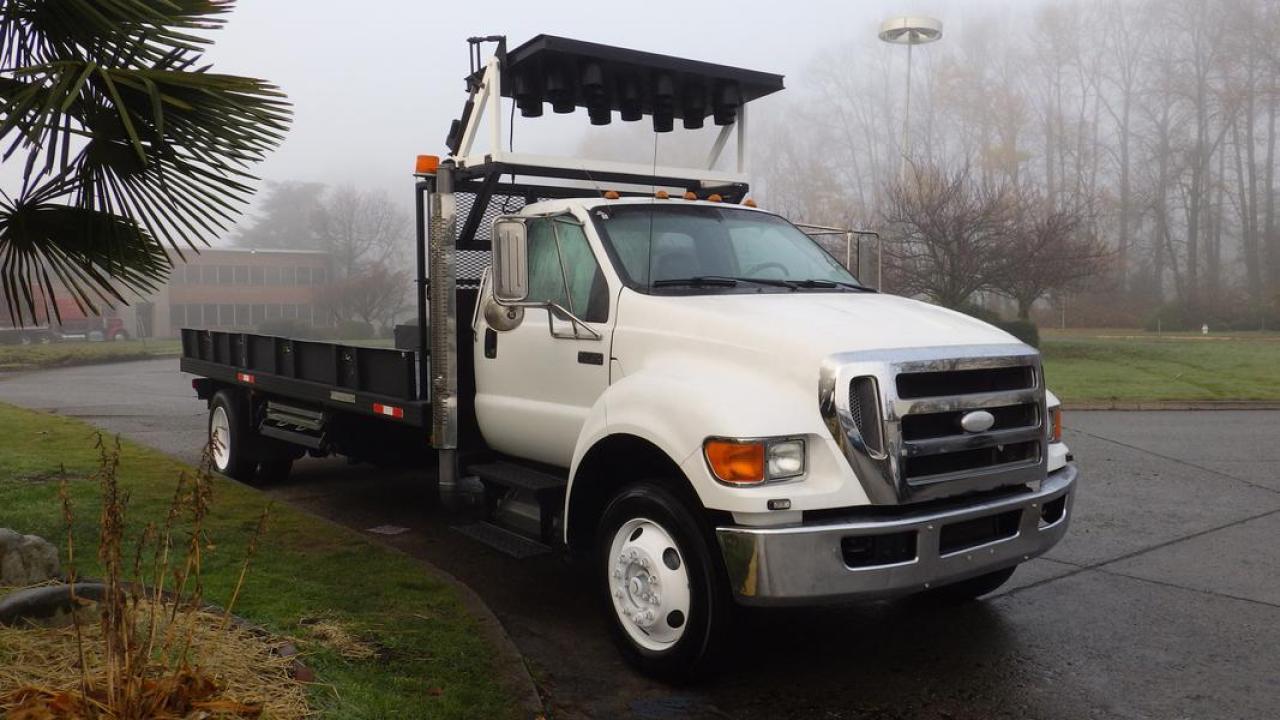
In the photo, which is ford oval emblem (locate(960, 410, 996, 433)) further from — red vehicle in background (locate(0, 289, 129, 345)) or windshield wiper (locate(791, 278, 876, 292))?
red vehicle in background (locate(0, 289, 129, 345))

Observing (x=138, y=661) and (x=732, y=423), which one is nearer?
(x=138, y=661)

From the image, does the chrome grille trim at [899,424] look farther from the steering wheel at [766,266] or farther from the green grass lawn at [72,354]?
the green grass lawn at [72,354]

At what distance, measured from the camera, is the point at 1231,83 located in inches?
2327

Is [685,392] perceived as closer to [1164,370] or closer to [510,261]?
[510,261]

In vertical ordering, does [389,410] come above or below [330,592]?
above

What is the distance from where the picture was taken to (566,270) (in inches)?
220

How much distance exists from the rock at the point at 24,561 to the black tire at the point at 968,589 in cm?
467

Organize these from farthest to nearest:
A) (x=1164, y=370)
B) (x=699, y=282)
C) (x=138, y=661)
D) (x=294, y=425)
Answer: (x=1164, y=370) < (x=294, y=425) < (x=699, y=282) < (x=138, y=661)

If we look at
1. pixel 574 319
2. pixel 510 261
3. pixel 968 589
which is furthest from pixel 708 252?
pixel 968 589

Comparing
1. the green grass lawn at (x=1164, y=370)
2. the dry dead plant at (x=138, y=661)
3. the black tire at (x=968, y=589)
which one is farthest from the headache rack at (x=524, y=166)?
the green grass lawn at (x=1164, y=370)

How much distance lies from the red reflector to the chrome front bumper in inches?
122

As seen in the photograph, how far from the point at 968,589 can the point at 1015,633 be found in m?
0.51

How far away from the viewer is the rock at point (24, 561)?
16.2ft

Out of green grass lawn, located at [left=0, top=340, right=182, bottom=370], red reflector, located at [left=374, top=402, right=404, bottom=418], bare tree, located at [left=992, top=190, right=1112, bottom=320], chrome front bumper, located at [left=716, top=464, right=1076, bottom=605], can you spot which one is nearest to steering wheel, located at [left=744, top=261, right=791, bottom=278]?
chrome front bumper, located at [left=716, top=464, right=1076, bottom=605]
